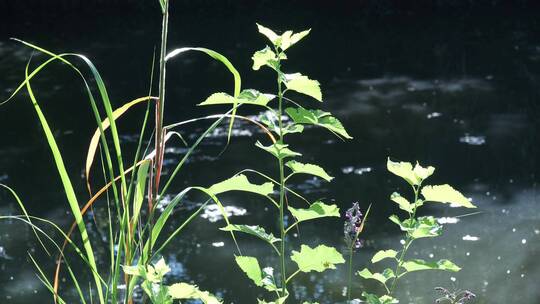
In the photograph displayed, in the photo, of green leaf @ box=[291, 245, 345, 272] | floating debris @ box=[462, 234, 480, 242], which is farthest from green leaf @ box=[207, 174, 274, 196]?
floating debris @ box=[462, 234, 480, 242]

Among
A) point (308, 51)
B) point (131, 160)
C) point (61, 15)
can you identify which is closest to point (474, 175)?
point (131, 160)

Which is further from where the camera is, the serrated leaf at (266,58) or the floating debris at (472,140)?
the floating debris at (472,140)

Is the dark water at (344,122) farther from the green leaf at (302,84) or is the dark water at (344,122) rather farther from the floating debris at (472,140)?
the green leaf at (302,84)

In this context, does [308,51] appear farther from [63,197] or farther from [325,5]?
[63,197]

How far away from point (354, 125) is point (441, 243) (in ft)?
4.40

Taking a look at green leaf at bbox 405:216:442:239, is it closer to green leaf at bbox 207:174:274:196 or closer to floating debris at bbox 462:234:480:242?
green leaf at bbox 207:174:274:196

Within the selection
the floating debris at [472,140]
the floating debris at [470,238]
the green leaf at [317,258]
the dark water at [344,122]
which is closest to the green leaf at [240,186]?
the green leaf at [317,258]

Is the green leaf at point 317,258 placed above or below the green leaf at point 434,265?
below

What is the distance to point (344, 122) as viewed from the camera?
437cm

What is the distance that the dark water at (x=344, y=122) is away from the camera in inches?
116

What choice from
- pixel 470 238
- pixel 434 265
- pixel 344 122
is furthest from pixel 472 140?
pixel 434 265

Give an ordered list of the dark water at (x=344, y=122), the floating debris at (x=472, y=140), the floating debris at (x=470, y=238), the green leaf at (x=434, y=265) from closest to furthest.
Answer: the green leaf at (x=434, y=265)
the dark water at (x=344, y=122)
the floating debris at (x=470, y=238)
the floating debris at (x=472, y=140)

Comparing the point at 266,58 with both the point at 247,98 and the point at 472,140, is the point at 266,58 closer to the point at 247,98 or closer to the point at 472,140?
the point at 247,98

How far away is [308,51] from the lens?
5.95m
